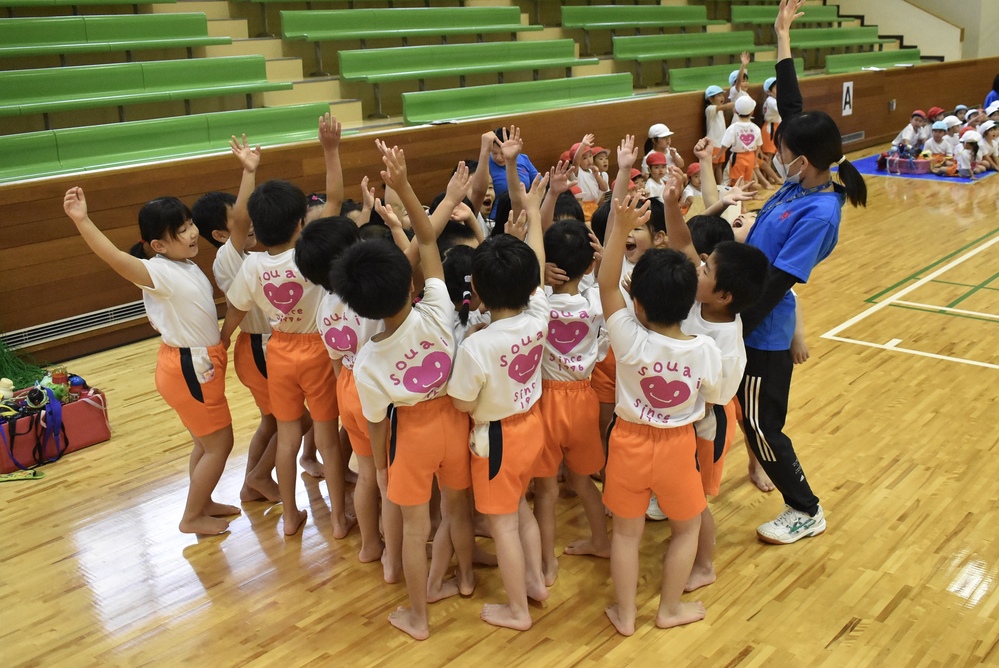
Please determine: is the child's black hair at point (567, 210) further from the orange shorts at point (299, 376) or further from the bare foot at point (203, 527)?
the bare foot at point (203, 527)

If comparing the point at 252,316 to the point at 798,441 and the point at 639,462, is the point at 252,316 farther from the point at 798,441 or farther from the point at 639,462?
the point at 798,441

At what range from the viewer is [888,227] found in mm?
7492

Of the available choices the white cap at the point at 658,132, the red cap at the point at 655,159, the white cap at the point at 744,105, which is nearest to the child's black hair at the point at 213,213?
the red cap at the point at 655,159

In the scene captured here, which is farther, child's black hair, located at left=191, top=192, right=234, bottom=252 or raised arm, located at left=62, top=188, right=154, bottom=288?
child's black hair, located at left=191, top=192, right=234, bottom=252

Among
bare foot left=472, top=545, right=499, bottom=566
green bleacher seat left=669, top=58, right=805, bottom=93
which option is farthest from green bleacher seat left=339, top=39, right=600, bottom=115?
bare foot left=472, top=545, right=499, bottom=566

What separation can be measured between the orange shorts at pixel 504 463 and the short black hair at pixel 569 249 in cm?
46

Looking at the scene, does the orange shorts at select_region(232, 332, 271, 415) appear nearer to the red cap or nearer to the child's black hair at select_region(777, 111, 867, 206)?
the child's black hair at select_region(777, 111, 867, 206)

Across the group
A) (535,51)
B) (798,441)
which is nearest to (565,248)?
(798,441)

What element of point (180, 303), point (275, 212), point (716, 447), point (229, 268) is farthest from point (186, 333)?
point (716, 447)

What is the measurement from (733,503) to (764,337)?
30.9 inches

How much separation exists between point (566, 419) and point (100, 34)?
5.41 meters

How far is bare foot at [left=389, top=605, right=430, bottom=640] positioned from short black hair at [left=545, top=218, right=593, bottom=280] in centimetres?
113

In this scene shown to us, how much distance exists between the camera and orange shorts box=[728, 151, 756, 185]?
8695mm

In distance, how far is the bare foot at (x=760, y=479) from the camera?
3.33 meters
